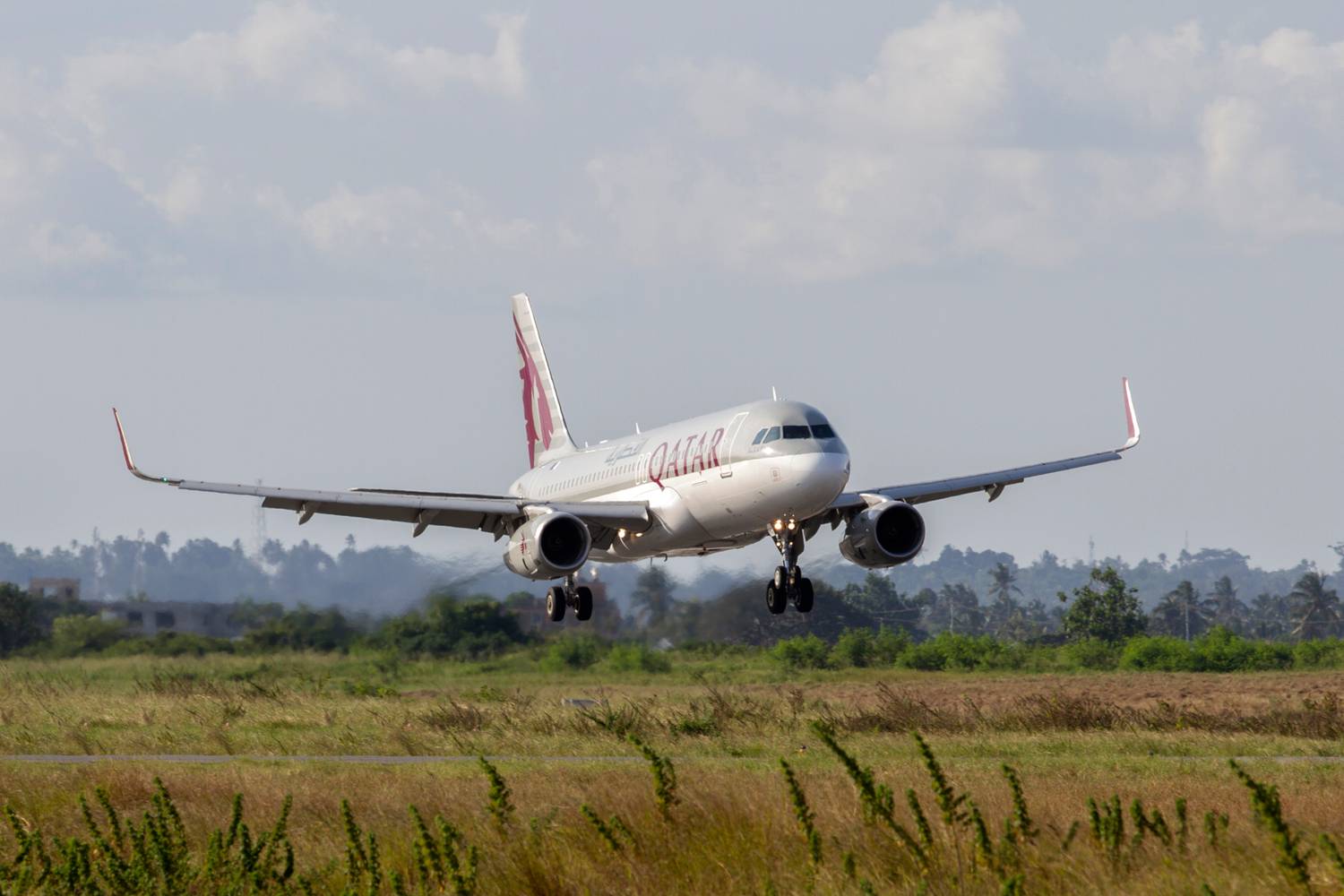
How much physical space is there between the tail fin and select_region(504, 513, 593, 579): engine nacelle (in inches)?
497

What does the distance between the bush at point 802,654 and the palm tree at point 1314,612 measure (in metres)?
89.5

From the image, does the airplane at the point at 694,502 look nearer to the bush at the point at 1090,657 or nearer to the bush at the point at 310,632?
the bush at the point at 310,632

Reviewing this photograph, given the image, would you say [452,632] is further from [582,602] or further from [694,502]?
[694,502]

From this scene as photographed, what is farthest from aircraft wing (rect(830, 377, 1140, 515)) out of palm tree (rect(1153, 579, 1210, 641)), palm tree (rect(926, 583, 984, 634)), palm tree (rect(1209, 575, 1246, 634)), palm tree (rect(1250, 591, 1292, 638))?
palm tree (rect(1209, 575, 1246, 634))

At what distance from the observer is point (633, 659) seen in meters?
59.7

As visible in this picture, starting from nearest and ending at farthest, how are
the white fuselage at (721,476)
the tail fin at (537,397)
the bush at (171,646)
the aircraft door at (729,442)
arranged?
the white fuselage at (721,476) < the aircraft door at (729,442) < the tail fin at (537,397) < the bush at (171,646)

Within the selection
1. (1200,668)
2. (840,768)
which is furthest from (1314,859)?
(1200,668)

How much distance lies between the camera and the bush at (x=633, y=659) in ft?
196

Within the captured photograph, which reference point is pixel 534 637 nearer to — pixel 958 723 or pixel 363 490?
pixel 363 490

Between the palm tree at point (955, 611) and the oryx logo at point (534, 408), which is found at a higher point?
the oryx logo at point (534, 408)

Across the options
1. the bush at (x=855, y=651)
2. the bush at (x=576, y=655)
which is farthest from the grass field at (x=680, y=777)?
the bush at (x=855, y=651)

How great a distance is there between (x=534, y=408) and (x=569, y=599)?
13242 mm

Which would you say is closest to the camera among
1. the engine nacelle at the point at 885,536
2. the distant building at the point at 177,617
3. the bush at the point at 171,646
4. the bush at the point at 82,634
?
the engine nacelle at the point at 885,536

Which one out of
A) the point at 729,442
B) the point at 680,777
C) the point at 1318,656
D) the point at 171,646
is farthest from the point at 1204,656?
the point at 680,777
